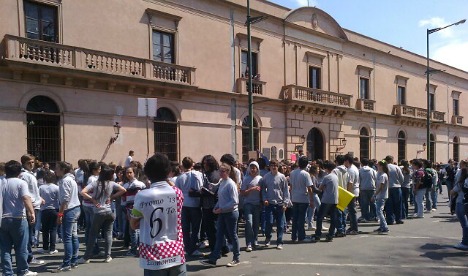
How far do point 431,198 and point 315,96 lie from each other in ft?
38.6

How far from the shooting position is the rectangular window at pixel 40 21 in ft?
49.8

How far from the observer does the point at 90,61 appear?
53.5 ft

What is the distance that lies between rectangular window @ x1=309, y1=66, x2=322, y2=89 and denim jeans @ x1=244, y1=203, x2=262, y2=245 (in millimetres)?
18934

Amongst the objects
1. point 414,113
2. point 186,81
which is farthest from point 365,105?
point 186,81

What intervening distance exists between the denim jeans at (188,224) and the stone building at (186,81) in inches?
219

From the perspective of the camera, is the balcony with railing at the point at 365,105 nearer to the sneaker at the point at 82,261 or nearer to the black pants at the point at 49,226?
the black pants at the point at 49,226

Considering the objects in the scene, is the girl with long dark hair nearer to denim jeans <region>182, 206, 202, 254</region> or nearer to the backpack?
denim jeans <region>182, 206, 202, 254</region>

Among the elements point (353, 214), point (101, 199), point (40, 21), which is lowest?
point (353, 214)

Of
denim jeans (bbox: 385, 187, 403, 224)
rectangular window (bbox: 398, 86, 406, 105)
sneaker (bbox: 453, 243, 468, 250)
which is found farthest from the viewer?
rectangular window (bbox: 398, 86, 406, 105)

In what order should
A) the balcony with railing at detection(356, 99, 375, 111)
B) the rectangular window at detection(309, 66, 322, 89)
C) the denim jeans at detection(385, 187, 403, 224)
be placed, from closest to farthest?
the denim jeans at detection(385, 187, 403, 224)
the rectangular window at detection(309, 66, 322, 89)
the balcony with railing at detection(356, 99, 375, 111)

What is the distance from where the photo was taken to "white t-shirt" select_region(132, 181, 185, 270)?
12.6ft

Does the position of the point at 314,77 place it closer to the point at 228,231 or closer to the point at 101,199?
the point at 228,231

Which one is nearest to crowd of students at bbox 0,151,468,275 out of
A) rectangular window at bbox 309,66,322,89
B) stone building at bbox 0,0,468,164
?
stone building at bbox 0,0,468,164

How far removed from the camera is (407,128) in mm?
35031
